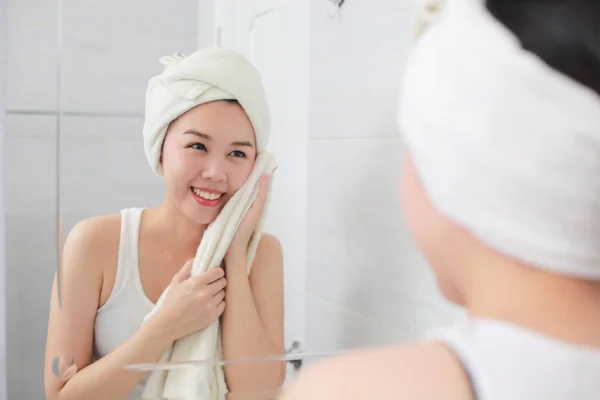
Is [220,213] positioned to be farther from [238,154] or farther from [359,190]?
[359,190]

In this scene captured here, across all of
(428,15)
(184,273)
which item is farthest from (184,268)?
(428,15)

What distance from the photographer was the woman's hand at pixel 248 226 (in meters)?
0.75

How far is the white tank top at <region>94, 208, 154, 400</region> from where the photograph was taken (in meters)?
0.76

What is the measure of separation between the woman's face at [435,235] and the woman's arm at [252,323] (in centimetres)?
41

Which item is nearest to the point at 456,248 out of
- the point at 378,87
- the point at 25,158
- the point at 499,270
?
the point at 499,270

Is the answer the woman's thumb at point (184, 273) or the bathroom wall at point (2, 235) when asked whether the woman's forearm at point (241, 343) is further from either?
the bathroom wall at point (2, 235)

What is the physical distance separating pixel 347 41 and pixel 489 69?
0.47 meters

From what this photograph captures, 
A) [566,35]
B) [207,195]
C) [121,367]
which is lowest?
[121,367]

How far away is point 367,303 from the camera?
0.77 meters

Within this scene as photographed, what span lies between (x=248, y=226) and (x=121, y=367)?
0.24 metres

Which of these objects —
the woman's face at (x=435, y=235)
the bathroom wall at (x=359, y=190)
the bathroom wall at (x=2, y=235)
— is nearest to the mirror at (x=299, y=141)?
the bathroom wall at (x=359, y=190)

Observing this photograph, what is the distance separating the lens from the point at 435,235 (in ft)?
1.20

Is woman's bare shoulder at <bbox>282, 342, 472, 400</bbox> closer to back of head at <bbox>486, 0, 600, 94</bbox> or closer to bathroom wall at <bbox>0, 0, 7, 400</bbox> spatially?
back of head at <bbox>486, 0, 600, 94</bbox>

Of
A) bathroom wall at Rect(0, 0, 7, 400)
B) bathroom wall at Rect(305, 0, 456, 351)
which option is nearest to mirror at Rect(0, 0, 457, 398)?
bathroom wall at Rect(305, 0, 456, 351)
